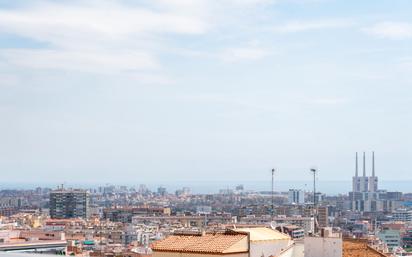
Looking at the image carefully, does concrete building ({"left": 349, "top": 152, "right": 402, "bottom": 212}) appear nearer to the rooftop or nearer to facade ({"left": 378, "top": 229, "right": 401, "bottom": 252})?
facade ({"left": 378, "top": 229, "right": 401, "bottom": 252})

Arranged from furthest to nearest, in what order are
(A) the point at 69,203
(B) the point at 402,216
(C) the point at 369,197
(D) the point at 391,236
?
(C) the point at 369,197, (B) the point at 402,216, (A) the point at 69,203, (D) the point at 391,236

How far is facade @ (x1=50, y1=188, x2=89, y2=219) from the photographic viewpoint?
120 metres

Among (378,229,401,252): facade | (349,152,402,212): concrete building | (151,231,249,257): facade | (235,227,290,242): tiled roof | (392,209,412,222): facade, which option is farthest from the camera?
(349,152,402,212): concrete building

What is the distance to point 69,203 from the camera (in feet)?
398

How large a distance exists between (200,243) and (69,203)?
366 feet

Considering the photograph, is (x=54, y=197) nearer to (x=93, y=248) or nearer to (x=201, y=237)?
(x=93, y=248)

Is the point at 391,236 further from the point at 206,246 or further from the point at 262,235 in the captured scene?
the point at 206,246

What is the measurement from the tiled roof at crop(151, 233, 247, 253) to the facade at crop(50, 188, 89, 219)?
4274 inches

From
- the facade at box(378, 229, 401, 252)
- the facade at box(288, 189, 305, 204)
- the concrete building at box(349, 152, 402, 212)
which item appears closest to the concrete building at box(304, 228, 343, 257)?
the facade at box(378, 229, 401, 252)

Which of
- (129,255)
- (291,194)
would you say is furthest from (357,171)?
(129,255)

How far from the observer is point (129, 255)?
44844 millimetres

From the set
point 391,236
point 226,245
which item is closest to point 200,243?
point 226,245

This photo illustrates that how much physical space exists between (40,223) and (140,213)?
2954 centimetres

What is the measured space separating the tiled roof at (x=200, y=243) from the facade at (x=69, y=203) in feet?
356
